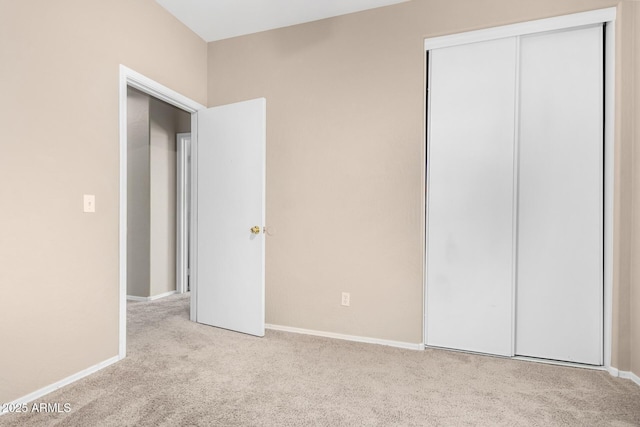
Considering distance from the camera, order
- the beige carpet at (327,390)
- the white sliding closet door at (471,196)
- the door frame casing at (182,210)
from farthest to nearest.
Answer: the door frame casing at (182,210) < the white sliding closet door at (471,196) < the beige carpet at (327,390)

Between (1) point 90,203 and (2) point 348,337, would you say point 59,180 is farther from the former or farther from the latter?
(2) point 348,337

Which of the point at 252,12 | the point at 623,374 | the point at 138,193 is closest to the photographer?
the point at 623,374

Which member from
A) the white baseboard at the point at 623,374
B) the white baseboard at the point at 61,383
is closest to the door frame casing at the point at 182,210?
the white baseboard at the point at 61,383

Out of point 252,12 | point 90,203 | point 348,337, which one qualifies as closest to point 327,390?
point 348,337

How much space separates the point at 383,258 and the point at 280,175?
1173 millimetres

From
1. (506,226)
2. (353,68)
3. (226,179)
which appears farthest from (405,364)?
(353,68)

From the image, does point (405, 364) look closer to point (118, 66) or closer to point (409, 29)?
point (409, 29)

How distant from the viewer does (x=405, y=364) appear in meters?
2.46

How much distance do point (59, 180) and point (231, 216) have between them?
51.4 inches

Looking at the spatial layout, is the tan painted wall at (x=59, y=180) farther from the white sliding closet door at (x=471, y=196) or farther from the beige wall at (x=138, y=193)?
the white sliding closet door at (x=471, y=196)

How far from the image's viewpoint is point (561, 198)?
2.48 m

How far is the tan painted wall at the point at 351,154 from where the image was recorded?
276 cm

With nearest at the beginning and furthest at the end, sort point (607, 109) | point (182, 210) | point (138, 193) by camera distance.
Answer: point (607, 109) < point (138, 193) < point (182, 210)

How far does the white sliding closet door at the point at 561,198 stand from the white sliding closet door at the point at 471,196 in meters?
0.12
